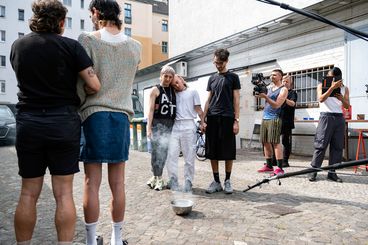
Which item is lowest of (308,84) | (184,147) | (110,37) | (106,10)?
(184,147)

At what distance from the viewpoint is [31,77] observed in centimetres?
225

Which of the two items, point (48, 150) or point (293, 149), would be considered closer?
point (48, 150)

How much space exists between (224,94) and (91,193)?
2.84 meters

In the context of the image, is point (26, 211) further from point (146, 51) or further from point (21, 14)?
point (21, 14)

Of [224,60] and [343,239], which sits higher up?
[224,60]

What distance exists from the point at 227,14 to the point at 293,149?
689 cm

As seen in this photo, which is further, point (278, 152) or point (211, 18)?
point (211, 18)

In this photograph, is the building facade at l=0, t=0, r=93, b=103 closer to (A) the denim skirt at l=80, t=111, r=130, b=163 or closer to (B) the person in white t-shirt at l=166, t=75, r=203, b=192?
(B) the person in white t-shirt at l=166, t=75, r=203, b=192

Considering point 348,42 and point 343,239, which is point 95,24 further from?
point 348,42

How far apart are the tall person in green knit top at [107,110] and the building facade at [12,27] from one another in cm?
4452

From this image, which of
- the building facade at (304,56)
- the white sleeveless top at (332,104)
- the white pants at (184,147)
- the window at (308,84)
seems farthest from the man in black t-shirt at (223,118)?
the window at (308,84)

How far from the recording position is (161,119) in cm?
516

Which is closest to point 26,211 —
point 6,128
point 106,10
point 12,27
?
point 106,10

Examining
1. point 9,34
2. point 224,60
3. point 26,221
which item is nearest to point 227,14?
point 224,60
